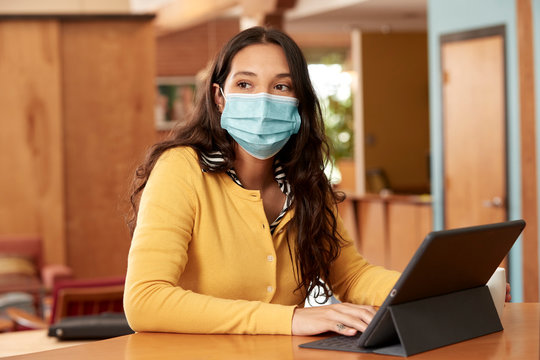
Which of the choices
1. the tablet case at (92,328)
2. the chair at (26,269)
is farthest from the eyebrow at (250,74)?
the chair at (26,269)

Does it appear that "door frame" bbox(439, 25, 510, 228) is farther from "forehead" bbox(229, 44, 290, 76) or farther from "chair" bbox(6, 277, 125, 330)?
"forehead" bbox(229, 44, 290, 76)

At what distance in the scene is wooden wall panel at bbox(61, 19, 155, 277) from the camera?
8531mm

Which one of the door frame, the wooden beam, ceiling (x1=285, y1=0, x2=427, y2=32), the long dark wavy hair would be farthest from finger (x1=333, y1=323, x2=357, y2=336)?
ceiling (x1=285, y1=0, x2=427, y2=32)

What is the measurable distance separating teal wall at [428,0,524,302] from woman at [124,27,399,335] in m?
4.68

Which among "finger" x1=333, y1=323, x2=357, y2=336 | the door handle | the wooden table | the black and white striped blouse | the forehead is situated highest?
the forehead

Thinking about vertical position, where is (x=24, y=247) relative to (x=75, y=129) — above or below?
below

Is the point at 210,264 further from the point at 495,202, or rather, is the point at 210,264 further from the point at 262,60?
the point at 495,202

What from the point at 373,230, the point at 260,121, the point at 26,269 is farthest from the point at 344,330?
the point at 373,230

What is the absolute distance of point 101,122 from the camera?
8.56 metres

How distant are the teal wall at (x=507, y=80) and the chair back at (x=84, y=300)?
334cm

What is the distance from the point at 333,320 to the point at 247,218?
44 centimetres

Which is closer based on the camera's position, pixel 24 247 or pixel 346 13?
pixel 24 247

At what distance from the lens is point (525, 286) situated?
5.61m

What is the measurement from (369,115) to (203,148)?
10.0m
